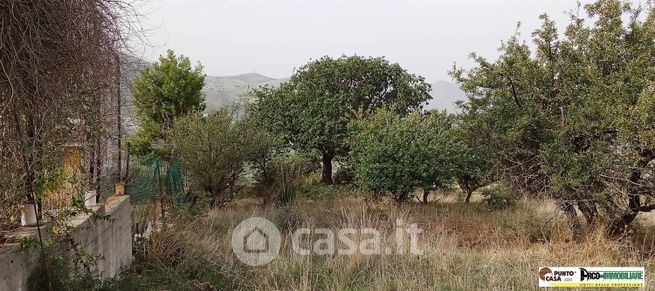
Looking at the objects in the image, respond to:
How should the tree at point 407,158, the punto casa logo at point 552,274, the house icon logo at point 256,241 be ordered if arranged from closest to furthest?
the punto casa logo at point 552,274 → the house icon logo at point 256,241 → the tree at point 407,158

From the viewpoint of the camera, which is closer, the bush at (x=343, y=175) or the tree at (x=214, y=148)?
the tree at (x=214, y=148)

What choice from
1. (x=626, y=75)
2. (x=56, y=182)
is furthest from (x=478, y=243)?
(x=56, y=182)

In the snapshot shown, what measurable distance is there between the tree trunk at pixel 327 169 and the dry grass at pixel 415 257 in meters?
9.97

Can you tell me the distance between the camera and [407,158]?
9828mm

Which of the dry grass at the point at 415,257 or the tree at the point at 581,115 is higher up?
the tree at the point at 581,115

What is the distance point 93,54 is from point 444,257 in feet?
14.5

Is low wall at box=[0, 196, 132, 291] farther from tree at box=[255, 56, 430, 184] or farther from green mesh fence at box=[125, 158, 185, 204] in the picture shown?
tree at box=[255, 56, 430, 184]

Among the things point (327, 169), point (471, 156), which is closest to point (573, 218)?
point (471, 156)

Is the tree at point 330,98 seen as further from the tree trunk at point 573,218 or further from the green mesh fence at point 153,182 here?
the tree trunk at point 573,218

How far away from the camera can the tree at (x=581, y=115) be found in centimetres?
631

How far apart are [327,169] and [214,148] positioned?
28.7 feet

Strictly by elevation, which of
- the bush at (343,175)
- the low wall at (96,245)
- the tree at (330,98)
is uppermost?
the tree at (330,98)

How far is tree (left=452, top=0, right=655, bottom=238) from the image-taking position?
6309mm

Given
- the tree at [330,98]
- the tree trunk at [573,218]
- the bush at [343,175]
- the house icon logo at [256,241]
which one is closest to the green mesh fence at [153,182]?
the house icon logo at [256,241]
